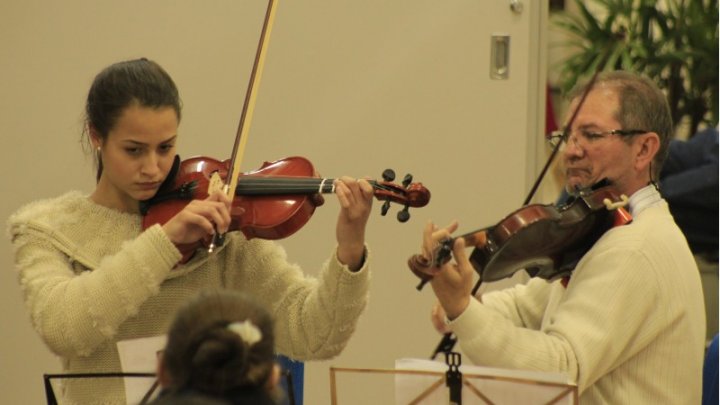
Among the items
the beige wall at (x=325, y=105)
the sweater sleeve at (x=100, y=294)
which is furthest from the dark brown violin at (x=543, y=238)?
the beige wall at (x=325, y=105)

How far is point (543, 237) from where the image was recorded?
1.93m

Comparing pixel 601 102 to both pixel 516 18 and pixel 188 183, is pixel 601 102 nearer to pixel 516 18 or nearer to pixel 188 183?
pixel 188 183

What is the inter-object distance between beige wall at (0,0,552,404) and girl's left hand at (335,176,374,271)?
4.03 ft

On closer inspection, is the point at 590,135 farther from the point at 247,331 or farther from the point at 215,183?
the point at 247,331

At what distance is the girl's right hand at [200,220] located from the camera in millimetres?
1781

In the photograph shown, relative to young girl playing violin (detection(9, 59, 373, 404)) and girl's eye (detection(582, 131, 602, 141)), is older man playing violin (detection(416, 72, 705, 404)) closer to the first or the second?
Answer: girl's eye (detection(582, 131, 602, 141))

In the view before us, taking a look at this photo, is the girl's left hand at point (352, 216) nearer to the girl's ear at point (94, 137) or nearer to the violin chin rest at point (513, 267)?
the violin chin rest at point (513, 267)

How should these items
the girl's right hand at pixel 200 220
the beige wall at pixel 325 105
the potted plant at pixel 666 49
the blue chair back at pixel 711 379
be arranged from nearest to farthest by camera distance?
1. the girl's right hand at pixel 200 220
2. the blue chair back at pixel 711 379
3. the beige wall at pixel 325 105
4. the potted plant at pixel 666 49

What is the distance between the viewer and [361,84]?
10.4ft

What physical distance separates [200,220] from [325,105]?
4.63 ft

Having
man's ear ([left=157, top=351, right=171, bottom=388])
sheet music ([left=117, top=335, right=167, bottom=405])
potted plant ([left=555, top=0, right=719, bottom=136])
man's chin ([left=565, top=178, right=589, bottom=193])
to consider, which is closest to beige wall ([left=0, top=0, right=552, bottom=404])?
man's chin ([left=565, top=178, right=589, bottom=193])

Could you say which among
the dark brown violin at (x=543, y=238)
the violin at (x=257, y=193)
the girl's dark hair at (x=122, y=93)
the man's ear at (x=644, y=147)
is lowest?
the dark brown violin at (x=543, y=238)

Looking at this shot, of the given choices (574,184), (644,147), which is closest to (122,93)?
(574,184)

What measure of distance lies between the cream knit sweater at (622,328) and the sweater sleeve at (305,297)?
181 millimetres
